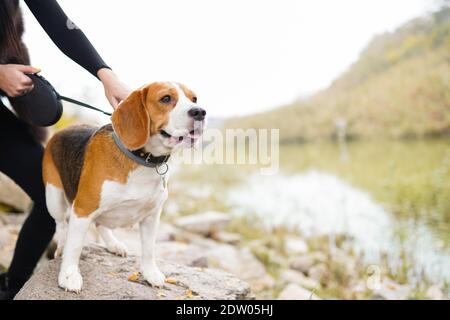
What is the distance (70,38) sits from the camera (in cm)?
269

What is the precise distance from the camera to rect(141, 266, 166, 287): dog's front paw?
276 cm

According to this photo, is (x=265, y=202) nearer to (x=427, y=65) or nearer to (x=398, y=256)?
(x=398, y=256)

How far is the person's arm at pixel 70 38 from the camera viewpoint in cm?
268

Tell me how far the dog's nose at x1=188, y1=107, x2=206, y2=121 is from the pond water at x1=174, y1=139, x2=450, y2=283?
4.08 m

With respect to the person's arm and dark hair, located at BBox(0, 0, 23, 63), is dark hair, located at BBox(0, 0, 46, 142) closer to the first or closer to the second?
dark hair, located at BBox(0, 0, 23, 63)

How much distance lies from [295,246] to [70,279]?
491 cm

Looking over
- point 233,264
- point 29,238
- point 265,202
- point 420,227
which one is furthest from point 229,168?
point 29,238

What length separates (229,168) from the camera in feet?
51.9

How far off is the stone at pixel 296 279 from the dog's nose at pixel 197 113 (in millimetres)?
3439

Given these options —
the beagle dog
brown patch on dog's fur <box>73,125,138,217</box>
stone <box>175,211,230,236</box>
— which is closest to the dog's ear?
the beagle dog

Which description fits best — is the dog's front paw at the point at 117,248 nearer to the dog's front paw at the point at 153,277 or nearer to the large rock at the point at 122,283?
the large rock at the point at 122,283

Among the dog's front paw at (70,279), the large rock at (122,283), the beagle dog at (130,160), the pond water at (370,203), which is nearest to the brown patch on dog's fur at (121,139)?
the beagle dog at (130,160)

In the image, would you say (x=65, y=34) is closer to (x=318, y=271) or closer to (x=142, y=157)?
(x=142, y=157)

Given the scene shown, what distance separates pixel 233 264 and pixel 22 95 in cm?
345
